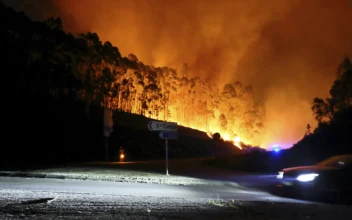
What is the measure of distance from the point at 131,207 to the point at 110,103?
239ft

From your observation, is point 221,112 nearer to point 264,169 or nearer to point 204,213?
point 264,169

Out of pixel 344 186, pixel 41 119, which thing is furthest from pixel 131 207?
pixel 41 119

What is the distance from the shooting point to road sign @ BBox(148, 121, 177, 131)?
71.5 feet

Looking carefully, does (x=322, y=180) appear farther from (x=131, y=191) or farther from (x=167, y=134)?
(x=167, y=134)

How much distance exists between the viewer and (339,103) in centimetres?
5806

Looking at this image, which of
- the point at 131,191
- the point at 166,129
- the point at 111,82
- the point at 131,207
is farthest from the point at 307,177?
the point at 111,82

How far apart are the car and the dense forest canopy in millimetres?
30850

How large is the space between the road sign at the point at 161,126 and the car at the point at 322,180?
8284mm

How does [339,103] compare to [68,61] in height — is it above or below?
below

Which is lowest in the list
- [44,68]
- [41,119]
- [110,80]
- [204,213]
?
[204,213]

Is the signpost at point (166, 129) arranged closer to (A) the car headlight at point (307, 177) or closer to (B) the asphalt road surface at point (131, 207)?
(A) the car headlight at point (307, 177)

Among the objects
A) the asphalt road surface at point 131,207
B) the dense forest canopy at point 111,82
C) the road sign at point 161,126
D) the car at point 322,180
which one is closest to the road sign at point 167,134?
the road sign at point 161,126

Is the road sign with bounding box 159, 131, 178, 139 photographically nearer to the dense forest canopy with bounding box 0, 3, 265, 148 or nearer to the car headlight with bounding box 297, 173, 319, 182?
the car headlight with bounding box 297, 173, 319, 182

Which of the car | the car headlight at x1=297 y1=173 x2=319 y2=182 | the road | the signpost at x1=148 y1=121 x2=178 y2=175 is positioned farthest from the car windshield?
the signpost at x1=148 y1=121 x2=178 y2=175
